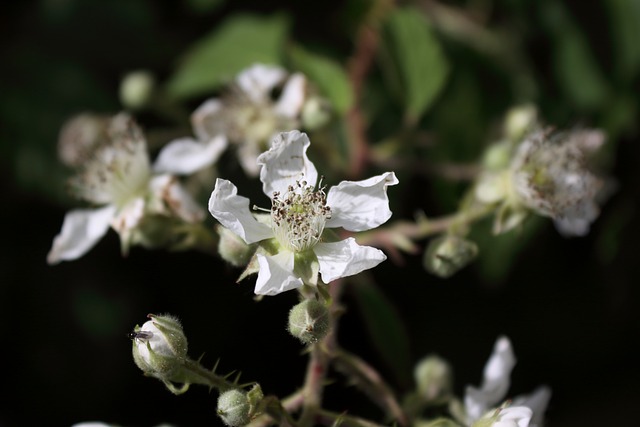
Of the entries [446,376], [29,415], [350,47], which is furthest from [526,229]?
[29,415]

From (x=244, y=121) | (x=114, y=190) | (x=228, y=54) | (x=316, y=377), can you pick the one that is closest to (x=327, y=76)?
(x=244, y=121)

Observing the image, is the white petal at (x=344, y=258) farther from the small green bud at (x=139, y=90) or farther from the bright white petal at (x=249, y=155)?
the small green bud at (x=139, y=90)

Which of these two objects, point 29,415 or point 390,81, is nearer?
point 390,81

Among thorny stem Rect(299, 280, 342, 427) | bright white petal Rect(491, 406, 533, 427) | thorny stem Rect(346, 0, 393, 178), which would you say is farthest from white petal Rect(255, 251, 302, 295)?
thorny stem Rect(346, 0, 393, 178)

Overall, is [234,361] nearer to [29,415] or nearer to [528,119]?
[29,415]

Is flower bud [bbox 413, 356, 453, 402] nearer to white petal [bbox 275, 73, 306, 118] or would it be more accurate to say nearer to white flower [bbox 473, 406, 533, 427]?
white flower [bbox 473, 406, 533, 427]

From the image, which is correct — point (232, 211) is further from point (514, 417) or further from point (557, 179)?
point (557, 179)

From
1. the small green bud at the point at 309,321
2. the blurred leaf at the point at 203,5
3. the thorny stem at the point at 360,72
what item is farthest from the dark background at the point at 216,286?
the small green bud at the point at 309,321
